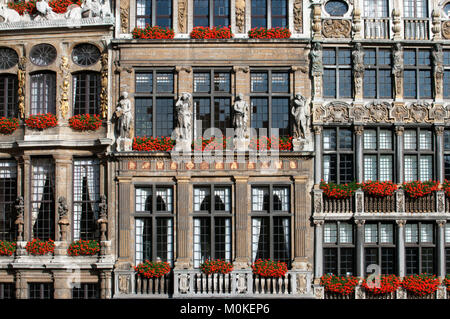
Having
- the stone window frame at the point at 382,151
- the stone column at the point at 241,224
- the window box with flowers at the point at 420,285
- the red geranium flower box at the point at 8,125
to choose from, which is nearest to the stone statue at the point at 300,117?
the stone window frame at the point at 382,151

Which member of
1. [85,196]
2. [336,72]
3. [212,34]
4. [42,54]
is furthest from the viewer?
[42,54]

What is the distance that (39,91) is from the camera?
2366 cm

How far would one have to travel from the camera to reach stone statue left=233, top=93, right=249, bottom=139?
22.4 metres

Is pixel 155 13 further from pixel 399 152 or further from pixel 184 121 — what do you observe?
pixel 399 152

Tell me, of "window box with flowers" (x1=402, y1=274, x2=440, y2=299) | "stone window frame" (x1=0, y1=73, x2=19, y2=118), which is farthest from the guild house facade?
"stone window frame" (x1=0, y1=73, x2=19, y2=118)

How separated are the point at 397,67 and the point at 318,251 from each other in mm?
6715

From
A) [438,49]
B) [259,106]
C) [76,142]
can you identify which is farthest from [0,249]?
[438,49]

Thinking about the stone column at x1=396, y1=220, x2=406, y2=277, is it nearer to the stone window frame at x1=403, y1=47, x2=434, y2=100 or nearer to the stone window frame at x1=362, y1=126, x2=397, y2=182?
the stone window frame at x1=362, y1=126, x2=397, y2=182

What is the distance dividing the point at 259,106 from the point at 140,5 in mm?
5419

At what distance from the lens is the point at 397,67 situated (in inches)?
901

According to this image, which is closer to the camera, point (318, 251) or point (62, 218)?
point (318, 251)

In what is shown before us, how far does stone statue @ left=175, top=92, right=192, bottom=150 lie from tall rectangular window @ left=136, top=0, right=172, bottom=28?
279 cm

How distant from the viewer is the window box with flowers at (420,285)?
22.0m

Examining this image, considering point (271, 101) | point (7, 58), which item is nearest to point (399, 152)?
point (271, 101)
